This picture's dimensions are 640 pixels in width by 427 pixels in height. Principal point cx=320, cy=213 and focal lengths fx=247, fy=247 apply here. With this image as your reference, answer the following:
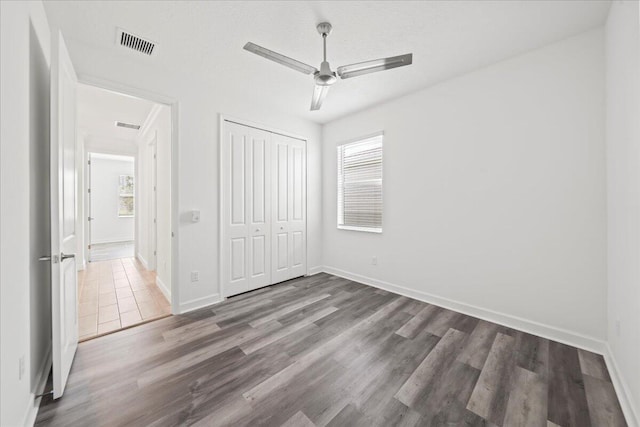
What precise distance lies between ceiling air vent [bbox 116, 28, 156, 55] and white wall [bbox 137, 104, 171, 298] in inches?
31.0

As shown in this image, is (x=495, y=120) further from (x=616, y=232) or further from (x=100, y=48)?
(x=100, y=48)

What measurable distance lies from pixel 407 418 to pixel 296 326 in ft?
4.37

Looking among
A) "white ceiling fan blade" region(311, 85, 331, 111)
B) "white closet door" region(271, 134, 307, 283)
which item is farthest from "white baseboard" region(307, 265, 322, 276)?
"white ceiling fan blade" region(311, 85, 331, 111)

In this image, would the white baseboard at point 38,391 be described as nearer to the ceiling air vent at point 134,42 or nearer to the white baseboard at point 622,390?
the ceiling air vent at point 134,42

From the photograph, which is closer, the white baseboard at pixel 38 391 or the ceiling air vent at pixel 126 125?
the white baseboard at pixel 38 391

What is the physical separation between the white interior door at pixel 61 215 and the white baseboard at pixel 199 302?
1.05 m

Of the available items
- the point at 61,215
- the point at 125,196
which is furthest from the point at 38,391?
the point at 125,196

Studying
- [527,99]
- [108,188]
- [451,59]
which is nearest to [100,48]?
[451,59]

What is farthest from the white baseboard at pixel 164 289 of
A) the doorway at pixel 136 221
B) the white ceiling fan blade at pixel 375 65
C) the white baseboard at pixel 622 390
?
the white baseboard at pixel 622 390

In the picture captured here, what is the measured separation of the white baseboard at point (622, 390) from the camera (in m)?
1.41

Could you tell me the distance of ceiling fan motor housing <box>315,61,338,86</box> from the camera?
81.4 inches

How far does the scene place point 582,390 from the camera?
1680mm

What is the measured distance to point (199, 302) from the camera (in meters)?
3.03

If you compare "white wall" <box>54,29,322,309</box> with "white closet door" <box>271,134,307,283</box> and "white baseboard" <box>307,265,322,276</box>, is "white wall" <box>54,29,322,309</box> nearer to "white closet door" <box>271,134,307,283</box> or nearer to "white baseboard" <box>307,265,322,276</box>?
"white closet door" <box>271,134,307,283</box>
